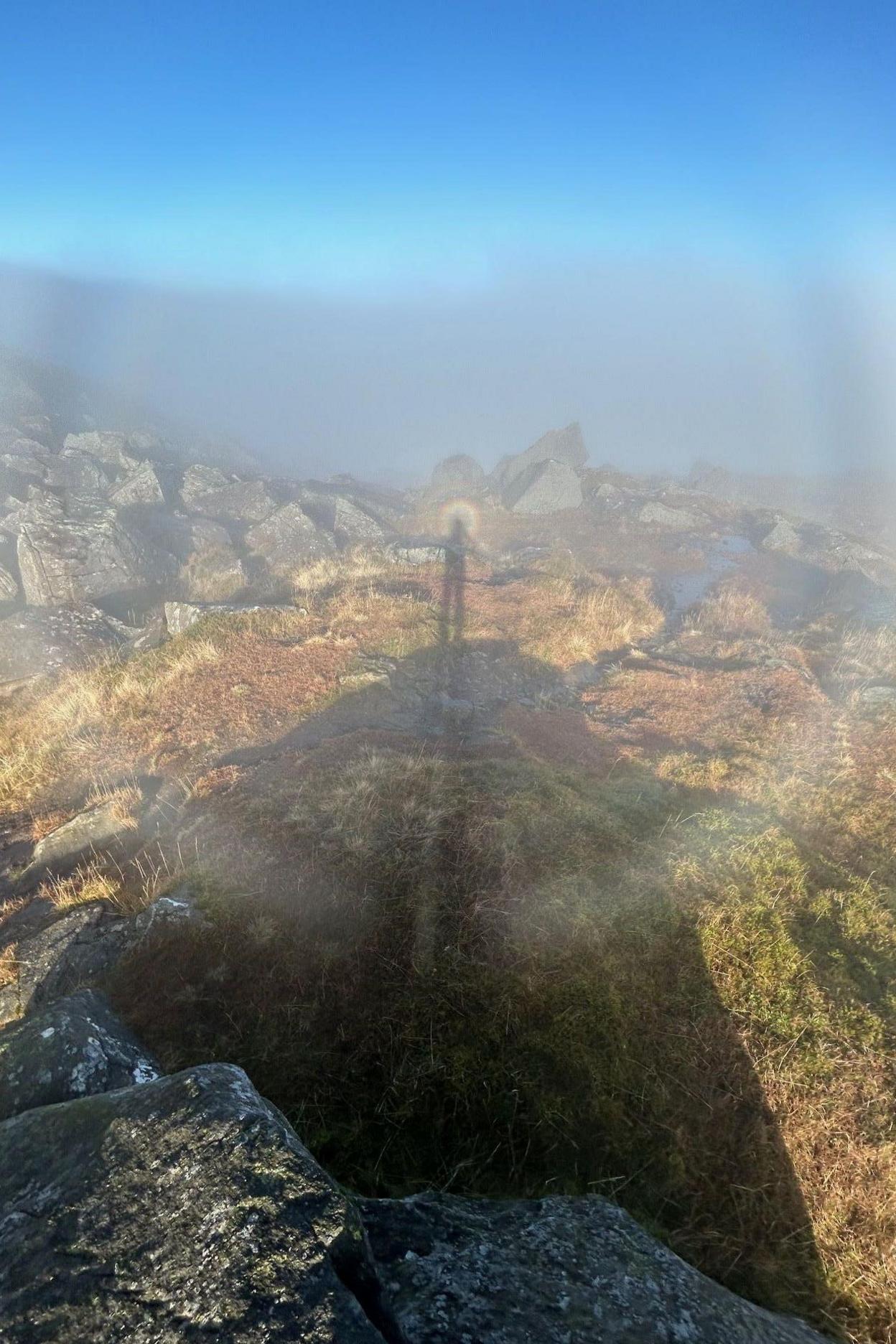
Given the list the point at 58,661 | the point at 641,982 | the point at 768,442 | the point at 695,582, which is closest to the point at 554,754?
the point at 641,982

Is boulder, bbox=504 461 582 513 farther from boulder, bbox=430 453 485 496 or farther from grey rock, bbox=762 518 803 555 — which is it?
grey rock, bbox=762 518 803 555

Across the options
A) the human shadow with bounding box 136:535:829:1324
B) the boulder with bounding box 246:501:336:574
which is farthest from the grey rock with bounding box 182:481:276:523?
the human shadow with bounding box 136:535:829:1324

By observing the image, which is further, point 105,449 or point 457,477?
point 457,477

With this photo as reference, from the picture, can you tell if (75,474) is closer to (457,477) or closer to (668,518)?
(457,477)

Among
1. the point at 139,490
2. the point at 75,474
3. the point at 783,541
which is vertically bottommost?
the point at 783,541

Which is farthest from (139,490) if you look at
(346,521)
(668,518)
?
(668,518)

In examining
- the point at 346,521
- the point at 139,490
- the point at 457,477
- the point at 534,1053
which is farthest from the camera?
the point at 457,477

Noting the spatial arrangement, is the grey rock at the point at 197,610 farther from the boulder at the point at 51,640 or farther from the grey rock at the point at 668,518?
the grey rock at the point at 668,518
